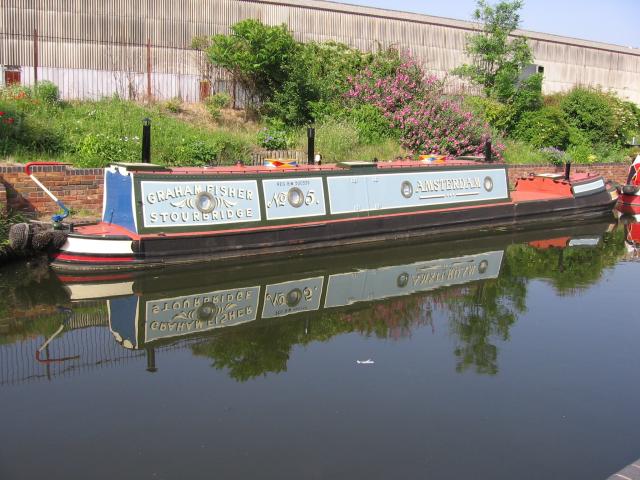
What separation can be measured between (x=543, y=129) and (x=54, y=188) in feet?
48.3

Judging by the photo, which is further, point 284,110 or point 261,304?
point 284,110

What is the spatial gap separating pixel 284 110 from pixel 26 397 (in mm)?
11309

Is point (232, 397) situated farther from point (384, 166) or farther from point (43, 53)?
point (43, 53)

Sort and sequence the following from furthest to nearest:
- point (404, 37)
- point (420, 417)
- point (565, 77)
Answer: point (565, 77) → point (404, 37) → point (420, 417)

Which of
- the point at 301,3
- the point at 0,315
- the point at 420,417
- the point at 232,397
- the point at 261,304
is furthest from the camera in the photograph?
the point at 301,3

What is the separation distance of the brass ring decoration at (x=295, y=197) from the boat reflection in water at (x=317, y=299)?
0.90 m

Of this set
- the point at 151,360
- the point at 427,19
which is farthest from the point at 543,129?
the point at 151,360

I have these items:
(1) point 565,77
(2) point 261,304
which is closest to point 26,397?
(2) point 261,304

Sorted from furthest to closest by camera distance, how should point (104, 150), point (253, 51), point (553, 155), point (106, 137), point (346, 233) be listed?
point (553, 155)
point (253, 51)
point (106, 137)
point (104, 150)
point (346, 233)

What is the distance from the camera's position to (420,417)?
5.44m

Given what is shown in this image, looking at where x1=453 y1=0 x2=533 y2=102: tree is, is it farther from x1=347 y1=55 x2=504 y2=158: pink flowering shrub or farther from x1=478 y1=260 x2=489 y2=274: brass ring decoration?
x1=478 y1=260 x2=489 y2=274: brass ring decoration

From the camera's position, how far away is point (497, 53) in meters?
21.1

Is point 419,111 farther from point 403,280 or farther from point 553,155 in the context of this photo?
point 403,280

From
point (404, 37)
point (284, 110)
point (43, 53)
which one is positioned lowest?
point (284, 110)
